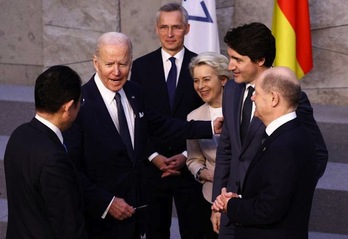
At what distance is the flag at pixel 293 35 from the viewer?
6.24 m

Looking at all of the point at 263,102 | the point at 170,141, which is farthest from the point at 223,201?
the point at 170,141

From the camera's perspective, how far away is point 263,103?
318cm

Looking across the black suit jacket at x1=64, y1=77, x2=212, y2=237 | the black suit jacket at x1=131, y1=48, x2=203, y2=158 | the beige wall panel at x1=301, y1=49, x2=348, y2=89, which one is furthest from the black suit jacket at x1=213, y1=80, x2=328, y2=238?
the beige wall panel at x1=301, y1=49, x2=348, y2=89

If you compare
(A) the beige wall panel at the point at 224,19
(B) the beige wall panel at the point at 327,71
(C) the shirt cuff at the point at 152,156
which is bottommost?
(C) the shirt cuff at the point at 152,156

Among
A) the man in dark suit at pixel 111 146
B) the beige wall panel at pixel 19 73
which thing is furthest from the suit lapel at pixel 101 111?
the beige wall panel at pixel 19 73

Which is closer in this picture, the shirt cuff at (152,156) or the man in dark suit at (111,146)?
the man in dark suit at (111,146)

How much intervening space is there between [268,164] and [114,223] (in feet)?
3.32

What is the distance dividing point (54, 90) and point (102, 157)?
72 cm

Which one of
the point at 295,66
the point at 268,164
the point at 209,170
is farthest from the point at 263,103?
the point at 295,66

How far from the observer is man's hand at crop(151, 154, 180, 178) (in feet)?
15.1

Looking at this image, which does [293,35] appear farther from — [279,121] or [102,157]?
[279,121]

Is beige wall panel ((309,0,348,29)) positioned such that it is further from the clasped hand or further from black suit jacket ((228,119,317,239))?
black suit jacket ((228,119,317,239))

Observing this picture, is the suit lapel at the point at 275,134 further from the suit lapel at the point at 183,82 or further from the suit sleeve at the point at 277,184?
the suit lapel at the point at 183,82

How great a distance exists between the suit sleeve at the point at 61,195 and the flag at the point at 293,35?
343cm
